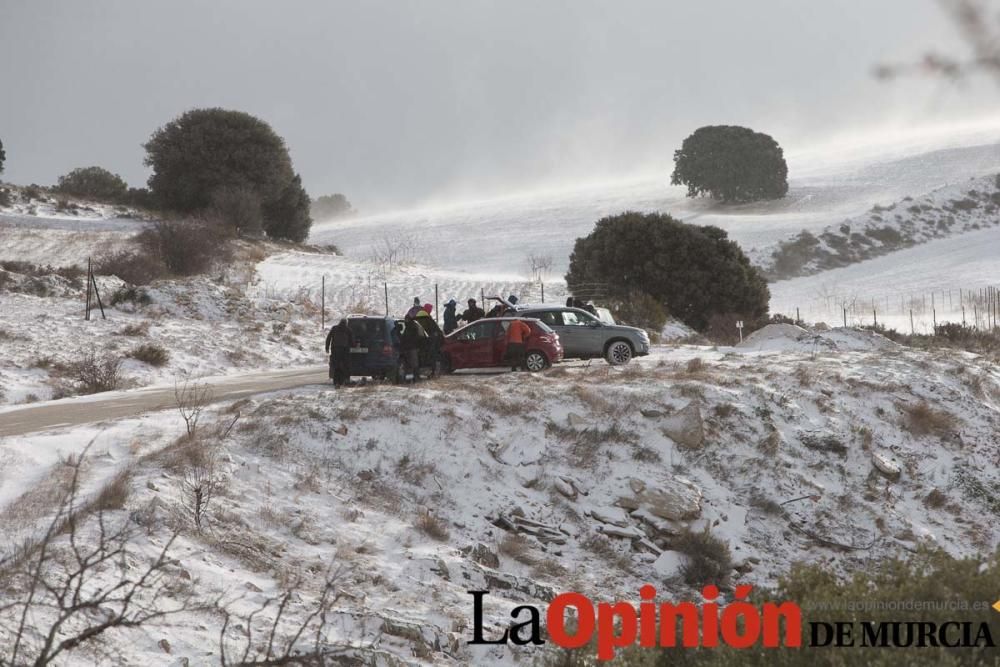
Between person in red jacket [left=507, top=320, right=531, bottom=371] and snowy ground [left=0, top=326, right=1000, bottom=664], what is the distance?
1300mm

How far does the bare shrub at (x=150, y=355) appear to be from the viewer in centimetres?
2608

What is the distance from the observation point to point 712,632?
22.9 ft

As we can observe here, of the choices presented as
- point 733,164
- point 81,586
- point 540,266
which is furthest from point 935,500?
point 733,164

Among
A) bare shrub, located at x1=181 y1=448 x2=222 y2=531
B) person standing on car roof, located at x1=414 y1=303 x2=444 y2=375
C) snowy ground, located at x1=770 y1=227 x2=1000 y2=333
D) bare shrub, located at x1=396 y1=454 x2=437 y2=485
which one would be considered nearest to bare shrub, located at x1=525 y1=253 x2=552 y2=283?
snowy ground, located at x1=770 y1=227 x2=1000 y2=333

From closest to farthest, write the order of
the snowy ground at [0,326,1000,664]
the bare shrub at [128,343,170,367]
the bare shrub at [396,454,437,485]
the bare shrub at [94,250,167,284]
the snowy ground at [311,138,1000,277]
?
the snowy ground at [0,326,1000,664] → the bare shrub at [396,454,437,485] → the bare shrub at [128,343,170,367] → the bare shrub at [94,250,167,284] → the snowy ground at [311,138,1000,277]

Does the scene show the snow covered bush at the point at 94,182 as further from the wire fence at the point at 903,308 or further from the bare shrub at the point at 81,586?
the bare shrub at the point at 81,586

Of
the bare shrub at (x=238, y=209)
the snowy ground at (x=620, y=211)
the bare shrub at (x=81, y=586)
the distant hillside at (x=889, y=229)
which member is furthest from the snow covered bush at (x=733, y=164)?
the bare shrub at (x=81, y=586)

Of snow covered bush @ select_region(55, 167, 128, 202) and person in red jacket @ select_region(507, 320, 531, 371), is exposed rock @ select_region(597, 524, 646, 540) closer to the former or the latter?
person in red jacket @ select_region(507, 320, 531, 371)

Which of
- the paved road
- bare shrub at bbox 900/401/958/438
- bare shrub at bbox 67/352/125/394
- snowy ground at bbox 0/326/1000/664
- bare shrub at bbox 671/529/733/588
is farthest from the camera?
bare shrub at bbox 67/352/125/394

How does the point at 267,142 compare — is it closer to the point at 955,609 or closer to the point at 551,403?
the point at 551,403

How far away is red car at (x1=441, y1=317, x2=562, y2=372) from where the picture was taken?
22.1 meters

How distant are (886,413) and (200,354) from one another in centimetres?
1890

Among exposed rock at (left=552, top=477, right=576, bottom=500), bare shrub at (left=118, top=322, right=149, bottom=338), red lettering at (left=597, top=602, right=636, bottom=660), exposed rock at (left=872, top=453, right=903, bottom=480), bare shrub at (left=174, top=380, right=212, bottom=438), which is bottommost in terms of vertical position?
exposed rock at (left=872, top=453, right=903, bottom=480)

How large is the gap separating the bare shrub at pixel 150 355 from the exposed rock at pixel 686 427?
49.9 feet
